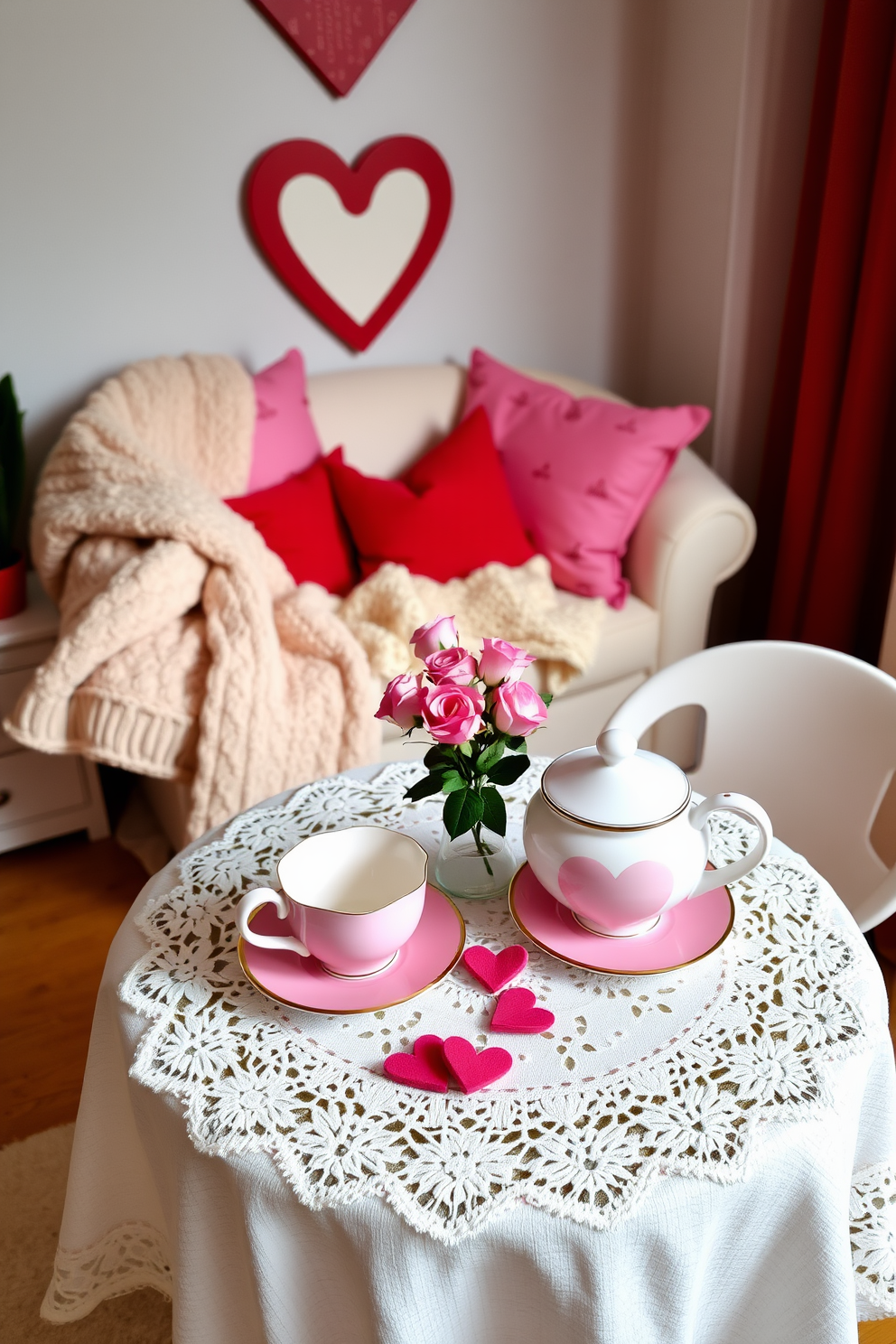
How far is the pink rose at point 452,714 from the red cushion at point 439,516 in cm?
132

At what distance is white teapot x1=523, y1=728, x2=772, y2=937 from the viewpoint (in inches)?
34.3

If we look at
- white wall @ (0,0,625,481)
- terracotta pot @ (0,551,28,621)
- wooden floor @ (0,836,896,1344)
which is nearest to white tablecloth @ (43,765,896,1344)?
wooden floor @ (0,836,896,1344)

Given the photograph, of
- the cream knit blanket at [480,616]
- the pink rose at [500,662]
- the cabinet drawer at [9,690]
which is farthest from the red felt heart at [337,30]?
the pink rose at [500,662]

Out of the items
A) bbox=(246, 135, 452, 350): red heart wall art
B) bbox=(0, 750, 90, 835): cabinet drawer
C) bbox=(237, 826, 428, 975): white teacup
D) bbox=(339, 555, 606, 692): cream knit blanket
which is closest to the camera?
bbox=(237, 826, 428, 975): white teacup

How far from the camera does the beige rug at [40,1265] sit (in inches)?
52.2

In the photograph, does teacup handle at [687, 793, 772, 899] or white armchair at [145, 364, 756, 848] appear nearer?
teacup handle at [687, 793, 772, 899]

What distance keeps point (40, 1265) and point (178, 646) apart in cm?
95

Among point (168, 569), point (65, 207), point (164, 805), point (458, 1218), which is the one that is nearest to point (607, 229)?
point (65, 207)

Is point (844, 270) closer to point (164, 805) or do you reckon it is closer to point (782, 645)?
point (782, 645)

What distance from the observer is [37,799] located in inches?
85.4

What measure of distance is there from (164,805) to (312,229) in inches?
52.7

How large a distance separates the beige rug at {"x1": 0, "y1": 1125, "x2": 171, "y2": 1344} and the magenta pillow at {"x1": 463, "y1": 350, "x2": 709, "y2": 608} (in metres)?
1.46

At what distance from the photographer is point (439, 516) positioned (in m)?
2.20

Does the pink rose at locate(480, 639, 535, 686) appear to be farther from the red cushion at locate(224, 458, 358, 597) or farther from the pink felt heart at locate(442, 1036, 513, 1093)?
the red cushion at locate(224, 458, 358, 597)
